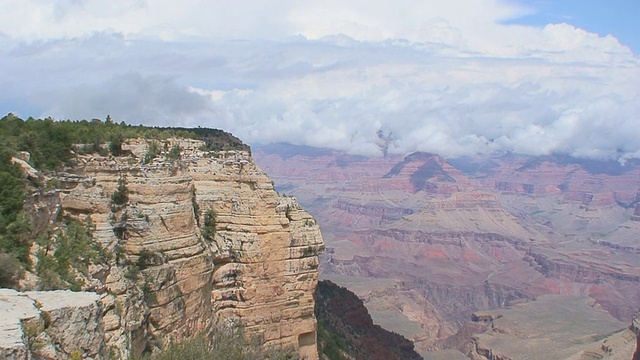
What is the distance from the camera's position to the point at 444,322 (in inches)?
6752

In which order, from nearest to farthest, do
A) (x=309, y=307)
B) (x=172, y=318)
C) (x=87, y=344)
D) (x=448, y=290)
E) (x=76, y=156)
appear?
1. (x=87, y=344)
2. (x=172, y=318)
3. (x=76, y=156)
4. (x=309, y=307)
5. (x=448, y=290)

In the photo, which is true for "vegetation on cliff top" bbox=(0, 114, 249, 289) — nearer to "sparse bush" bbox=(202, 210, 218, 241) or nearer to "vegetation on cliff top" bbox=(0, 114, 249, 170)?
"vegetation on cliff top" bbox=(0, 114, 249, 170)

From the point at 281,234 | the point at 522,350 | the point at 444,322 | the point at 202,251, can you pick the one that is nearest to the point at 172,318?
the point at 202,251

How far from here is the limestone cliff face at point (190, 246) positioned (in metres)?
18.2

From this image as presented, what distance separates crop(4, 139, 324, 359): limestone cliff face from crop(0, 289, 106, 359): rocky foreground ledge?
451 centimetres

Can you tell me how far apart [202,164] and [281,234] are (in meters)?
4.26

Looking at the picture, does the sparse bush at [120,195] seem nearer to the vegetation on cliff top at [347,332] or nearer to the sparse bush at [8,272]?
the sparse bush at [8,272]

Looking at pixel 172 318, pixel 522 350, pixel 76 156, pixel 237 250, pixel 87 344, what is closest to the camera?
pixel 87 344

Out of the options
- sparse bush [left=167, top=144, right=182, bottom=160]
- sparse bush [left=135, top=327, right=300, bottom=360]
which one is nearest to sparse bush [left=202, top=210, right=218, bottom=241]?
sparse bush [left=167, top=144, right=182, bottom=160]

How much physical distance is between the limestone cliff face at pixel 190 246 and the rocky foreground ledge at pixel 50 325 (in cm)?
451

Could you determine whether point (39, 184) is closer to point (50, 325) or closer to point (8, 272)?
point (8, 272)

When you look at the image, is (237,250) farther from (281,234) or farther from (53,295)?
(53,295)

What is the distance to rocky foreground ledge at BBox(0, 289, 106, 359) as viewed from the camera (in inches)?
360

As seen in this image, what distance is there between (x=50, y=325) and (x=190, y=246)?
1092cm
